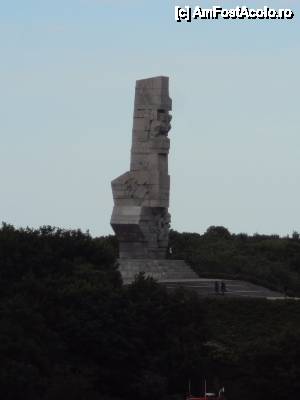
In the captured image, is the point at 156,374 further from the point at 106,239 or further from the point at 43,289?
the point at 106,239

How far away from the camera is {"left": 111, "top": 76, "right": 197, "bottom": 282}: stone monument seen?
65.5 metres

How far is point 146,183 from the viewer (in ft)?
216

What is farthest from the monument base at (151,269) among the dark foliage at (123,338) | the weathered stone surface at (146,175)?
the dark foliage at (123,338)

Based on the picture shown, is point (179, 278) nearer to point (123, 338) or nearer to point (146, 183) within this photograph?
point (146, 183)

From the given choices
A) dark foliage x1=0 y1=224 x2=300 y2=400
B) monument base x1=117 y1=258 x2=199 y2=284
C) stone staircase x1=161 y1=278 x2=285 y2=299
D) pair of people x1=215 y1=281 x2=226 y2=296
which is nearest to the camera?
dark foliage x1=0 y1=224 x2=300 y2=400

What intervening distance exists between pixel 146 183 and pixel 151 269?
9.28 ft

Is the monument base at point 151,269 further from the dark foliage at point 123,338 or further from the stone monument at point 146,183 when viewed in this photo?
the dark foliage at point 123,338

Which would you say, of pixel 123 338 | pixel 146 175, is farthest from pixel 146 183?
pixel 123 338

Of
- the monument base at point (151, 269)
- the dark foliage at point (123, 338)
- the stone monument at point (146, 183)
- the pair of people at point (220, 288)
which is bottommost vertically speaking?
the dark foliage at point (123, 338)

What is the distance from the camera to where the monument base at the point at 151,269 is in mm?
65000

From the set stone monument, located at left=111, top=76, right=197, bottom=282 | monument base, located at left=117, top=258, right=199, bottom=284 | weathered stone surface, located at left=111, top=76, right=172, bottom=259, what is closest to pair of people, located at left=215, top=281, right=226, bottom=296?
monument base, located at left=117, top=258, right=199, bottom=284

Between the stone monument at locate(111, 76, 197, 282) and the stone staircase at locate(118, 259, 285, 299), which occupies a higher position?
the stone monument at locate(111, 76, 197, 282)

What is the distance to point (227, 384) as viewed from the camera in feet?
177

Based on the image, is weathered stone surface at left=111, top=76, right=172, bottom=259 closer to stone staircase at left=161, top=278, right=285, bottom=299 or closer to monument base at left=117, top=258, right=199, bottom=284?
monument base at left=117, top=258, right=199, bottom=284
